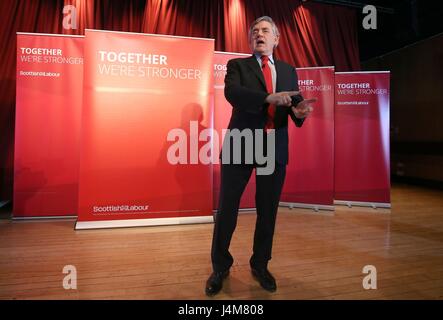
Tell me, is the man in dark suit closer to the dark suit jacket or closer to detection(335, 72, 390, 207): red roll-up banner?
the dark suit jacket

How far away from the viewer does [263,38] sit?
1.69m

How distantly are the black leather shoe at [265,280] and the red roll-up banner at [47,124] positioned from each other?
2.57 metres

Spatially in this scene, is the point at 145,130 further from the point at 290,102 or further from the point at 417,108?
the point at 417,108

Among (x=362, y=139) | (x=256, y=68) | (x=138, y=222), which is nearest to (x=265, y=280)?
(x=256, y=68)

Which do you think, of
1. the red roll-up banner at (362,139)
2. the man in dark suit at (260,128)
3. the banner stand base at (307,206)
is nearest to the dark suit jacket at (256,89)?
the man in dark suit at (260,128)

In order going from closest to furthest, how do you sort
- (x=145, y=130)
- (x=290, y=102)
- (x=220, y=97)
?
(x=290, y=102) → (x=145, y=130) → (x=220, y=97)

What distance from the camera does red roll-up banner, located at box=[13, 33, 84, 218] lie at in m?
3.25

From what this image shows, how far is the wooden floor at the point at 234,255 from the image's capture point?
70.2 inches

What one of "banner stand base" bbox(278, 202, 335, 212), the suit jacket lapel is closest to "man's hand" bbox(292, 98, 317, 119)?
the suit jacket lapel

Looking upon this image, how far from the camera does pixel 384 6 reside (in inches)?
222

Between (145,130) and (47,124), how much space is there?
126cm

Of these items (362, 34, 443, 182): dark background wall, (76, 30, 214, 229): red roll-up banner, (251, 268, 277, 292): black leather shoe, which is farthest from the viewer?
(362, 34, 443, 182): dark background wall

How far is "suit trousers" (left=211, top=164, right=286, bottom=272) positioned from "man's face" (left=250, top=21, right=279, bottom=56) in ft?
2.25

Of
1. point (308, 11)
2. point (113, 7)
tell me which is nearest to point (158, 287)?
point (113, 7)
